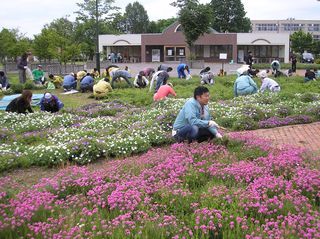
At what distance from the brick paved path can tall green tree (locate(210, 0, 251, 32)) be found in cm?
7434

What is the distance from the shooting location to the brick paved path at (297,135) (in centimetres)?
893

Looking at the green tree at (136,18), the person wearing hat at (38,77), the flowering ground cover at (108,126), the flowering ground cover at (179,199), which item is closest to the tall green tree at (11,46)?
the person wearing hat at (38,77)

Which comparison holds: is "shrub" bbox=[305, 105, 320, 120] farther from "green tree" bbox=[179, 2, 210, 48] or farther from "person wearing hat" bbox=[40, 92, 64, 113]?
"green tree" bbox=[179, 2, 210, 48]

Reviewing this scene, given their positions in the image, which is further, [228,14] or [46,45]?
[228,14]

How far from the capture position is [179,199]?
5070mm

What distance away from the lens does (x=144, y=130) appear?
9.48 meters

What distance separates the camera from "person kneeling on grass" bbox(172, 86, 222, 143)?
7.76 meters

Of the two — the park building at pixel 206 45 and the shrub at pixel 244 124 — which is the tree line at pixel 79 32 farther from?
the shrub at pixel 244 124

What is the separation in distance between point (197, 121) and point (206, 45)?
50.2m

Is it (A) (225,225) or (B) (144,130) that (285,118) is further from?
(A) (225,225)

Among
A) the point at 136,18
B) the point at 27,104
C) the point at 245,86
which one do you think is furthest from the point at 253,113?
the point at 136,18

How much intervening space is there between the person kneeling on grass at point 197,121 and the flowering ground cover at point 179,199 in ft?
2.43

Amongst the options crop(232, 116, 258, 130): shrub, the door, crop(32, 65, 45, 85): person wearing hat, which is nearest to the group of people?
crop(232, 116, 258, 130): shrub

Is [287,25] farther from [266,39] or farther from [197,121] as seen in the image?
[197,121]
